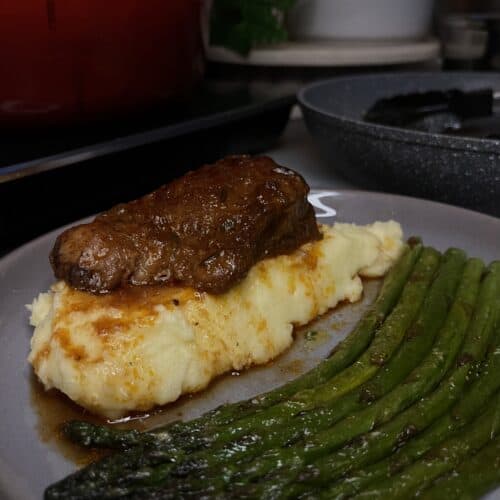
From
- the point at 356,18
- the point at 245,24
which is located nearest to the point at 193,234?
the point at 245,24

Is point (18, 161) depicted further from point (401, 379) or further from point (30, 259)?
point (401, 379)

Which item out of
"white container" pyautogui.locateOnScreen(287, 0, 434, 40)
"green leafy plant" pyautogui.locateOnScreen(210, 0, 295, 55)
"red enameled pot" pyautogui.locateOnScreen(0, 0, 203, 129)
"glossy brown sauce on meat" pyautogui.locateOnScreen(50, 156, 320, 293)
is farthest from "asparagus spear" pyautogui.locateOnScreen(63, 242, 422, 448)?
"white container" pyautogui.locateOnScreen(287, 0, 434, 40)

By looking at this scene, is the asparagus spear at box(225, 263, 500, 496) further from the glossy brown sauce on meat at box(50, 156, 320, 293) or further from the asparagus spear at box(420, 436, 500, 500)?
the glossy brown sauce on meat at box(50, 156, 320, 293)

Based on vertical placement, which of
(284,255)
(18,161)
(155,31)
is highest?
(155,31)

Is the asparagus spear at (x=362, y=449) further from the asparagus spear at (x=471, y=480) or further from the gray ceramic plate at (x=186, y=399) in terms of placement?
the gray ceramic plate at (x=186, y=399)

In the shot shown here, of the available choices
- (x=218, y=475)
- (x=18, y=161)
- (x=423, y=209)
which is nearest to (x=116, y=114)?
(x=18, y=161)

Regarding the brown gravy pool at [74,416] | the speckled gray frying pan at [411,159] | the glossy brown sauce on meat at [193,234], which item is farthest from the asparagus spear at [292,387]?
the speckled gray frying pan at [411,159]
